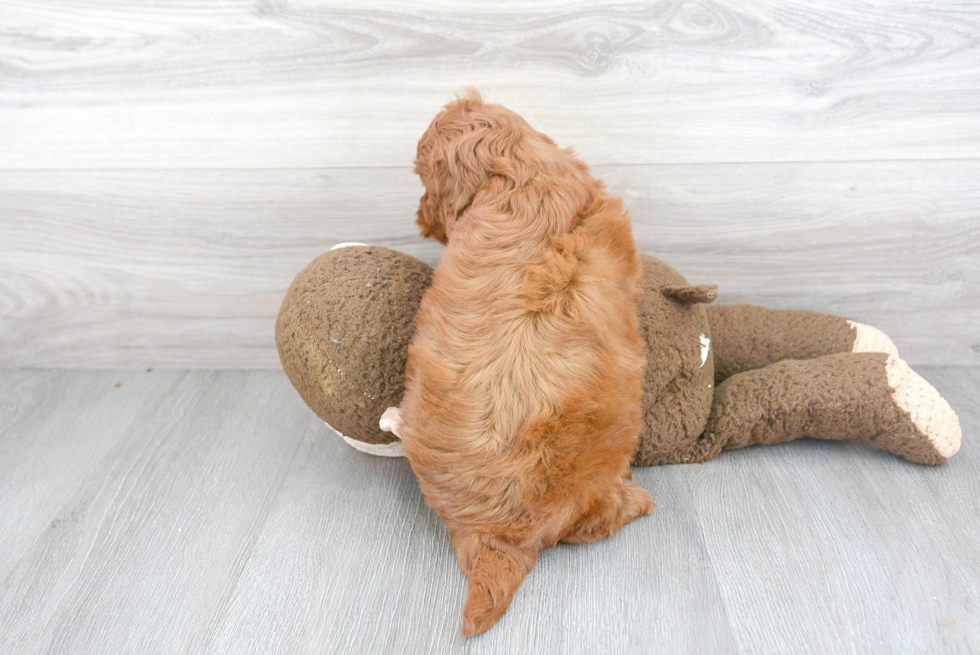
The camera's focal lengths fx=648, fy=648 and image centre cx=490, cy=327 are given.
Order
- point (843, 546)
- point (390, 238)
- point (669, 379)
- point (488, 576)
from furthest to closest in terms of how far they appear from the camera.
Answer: point (390, 238), point (669, 379), point (843, 546), point (488, 576)

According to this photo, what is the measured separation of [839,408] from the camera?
37.1 inches

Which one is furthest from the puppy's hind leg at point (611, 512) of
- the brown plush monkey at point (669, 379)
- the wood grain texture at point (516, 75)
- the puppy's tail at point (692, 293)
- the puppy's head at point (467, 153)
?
the wood grain texture at point (516, 75)

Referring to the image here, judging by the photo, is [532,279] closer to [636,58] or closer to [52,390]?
[636,58]

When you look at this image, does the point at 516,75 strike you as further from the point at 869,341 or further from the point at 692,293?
the point at 869,341

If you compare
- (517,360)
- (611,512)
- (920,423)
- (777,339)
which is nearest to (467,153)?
(517,360)

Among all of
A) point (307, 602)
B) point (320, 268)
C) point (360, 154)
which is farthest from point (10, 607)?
point (360, 154)

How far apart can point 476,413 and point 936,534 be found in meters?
0.64

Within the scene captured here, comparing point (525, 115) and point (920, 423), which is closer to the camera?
point (920, 423)

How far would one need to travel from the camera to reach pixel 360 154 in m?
1.13

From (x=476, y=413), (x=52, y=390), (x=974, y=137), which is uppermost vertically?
(x=974, y=137)

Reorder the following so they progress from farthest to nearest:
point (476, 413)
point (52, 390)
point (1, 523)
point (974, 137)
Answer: point (52, 390), point (974, 137), point (1, 523), point (476, 413)

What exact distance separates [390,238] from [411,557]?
0.58 m

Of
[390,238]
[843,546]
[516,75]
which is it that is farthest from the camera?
[390,238]

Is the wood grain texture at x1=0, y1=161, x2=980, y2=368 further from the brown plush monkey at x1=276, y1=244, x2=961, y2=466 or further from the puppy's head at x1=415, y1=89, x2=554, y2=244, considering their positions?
the puppy's head at x1=415, y1=89, x2=554, y2=244
